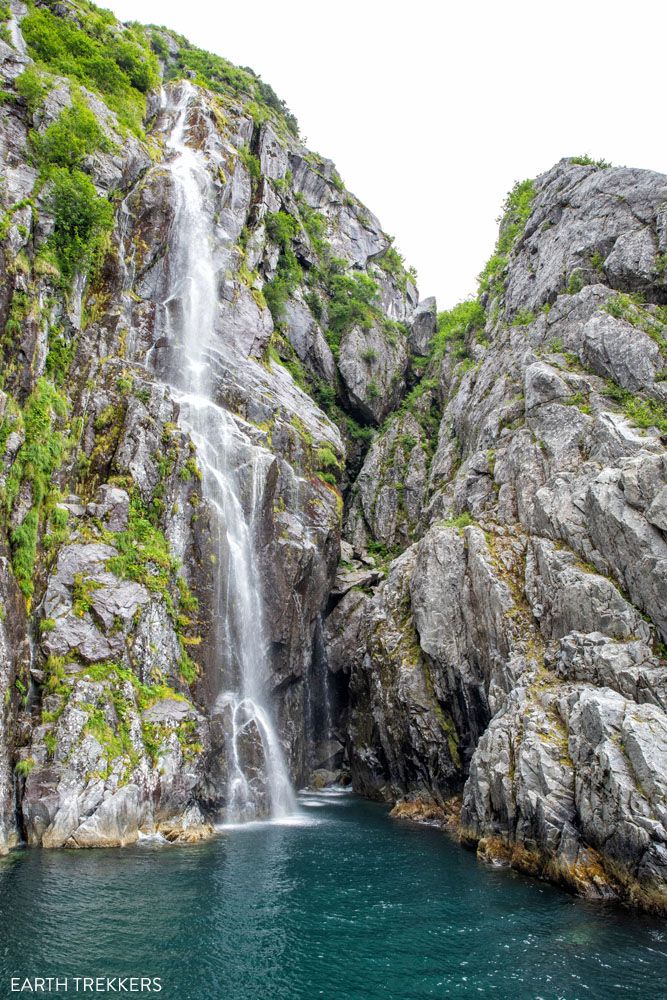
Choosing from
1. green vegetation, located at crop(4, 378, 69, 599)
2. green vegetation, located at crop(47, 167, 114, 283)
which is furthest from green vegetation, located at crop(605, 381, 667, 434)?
green vegetation, located at crop(47, 167, 114, 283)

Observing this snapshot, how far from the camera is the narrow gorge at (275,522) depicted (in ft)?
69.1

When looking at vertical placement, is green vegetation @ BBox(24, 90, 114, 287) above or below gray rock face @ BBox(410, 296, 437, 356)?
below

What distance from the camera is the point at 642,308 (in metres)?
31.8

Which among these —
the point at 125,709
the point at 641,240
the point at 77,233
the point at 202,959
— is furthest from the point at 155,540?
the point at 641,240

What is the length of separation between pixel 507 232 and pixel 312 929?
166ft

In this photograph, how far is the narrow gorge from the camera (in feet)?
69.1

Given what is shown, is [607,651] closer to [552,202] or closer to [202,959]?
[202,959]

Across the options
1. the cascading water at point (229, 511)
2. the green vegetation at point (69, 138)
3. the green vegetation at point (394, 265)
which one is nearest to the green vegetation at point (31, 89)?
the green vegetation at point (69, 138)

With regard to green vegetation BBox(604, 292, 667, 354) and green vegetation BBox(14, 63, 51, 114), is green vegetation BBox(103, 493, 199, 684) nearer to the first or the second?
green vegetation BBox(14, 63, 51, 114)

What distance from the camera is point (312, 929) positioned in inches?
602

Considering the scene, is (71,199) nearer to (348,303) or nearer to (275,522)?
(275,522)

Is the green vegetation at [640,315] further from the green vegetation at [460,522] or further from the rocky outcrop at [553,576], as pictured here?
the green vegetation at [460,522]

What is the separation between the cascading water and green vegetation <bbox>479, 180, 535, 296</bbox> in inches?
855

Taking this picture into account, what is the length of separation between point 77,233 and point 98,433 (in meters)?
10.5
